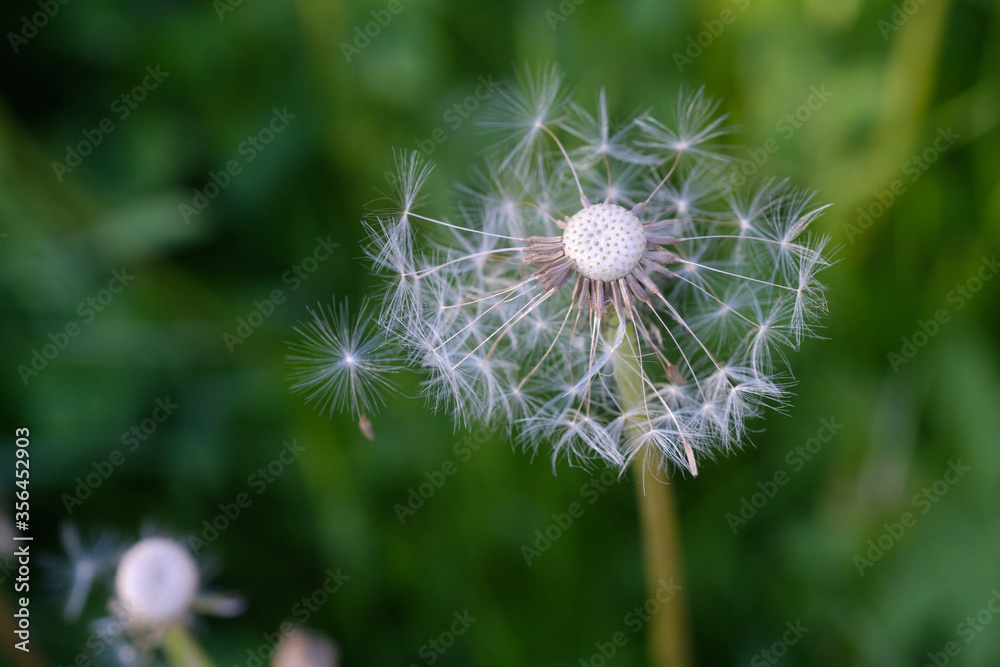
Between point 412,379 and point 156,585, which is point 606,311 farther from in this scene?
point 412,379

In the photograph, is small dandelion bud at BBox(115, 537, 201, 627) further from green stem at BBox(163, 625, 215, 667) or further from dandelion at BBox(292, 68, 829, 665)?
dandelion at BBox(292, 68, 829, 665)

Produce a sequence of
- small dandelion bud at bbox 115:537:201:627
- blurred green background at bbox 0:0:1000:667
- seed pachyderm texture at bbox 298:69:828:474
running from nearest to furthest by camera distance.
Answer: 1. seed pachyderm texture at bbox 298:69:828:474
2. small dandelion bud at bbox 115:537:201:627
3. blurred green background at bbox 0:0:1000:667

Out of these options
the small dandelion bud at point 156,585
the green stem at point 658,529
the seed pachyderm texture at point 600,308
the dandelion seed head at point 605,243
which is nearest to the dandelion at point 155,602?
the small dandelion bud at point 156,585

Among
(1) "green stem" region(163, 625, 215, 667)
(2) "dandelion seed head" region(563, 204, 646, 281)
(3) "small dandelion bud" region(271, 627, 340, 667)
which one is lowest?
(3) "small dandelion bud" region(271, 627, 340, 667)

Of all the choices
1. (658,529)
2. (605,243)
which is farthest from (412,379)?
(605,243)

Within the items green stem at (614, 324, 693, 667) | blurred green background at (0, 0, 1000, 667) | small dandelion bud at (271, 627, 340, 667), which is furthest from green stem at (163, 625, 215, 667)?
green stem at (614, 324, 693, 667)

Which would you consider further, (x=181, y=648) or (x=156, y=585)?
(x=181, y=648)
